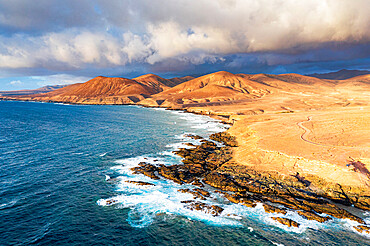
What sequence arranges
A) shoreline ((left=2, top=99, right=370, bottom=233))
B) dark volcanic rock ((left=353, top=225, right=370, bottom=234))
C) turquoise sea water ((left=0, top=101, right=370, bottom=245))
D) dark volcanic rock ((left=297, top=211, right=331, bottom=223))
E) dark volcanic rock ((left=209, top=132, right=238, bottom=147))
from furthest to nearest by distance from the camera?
1. dark volcanic rock ((left=209, top=132, right=238, bottom=147))
2. shoreline ((left=2, top=99, right=370, bottom=233))
3. dark volcanic rock ((left=297, top=211, right=331, bottom=223))
4. dark volcanic rock ((left=353, top=225, right=370, bottom=234))
5. turquoise sea water ((left=0, top=101, right=370, bottom=245))

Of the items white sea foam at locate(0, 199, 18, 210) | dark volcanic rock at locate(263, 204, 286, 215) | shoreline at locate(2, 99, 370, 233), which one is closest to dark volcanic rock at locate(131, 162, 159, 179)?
shoreline at locate(2, 99, 370, 233)

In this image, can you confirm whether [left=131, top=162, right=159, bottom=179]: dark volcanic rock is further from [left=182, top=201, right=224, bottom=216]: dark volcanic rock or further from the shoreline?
[left=182, top=201, right=224, bottom=216]: dark volcanic rock

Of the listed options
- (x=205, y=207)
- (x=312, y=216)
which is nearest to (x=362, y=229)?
(x=312, y=216)

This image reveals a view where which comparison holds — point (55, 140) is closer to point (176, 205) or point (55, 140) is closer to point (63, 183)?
point (63, 183)

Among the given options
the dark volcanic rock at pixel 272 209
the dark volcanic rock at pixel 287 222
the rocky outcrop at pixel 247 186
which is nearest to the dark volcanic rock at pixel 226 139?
the rocky outcrop at pixel 247 186

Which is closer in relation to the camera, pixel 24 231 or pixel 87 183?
pixel 24 231

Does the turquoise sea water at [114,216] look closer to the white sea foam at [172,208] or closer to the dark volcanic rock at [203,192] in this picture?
the white sea foam at [172,208]

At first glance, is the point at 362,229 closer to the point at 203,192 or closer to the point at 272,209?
the point at 272,209

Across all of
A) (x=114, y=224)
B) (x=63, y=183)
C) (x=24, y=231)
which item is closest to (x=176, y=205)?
(x=114, y=224)
